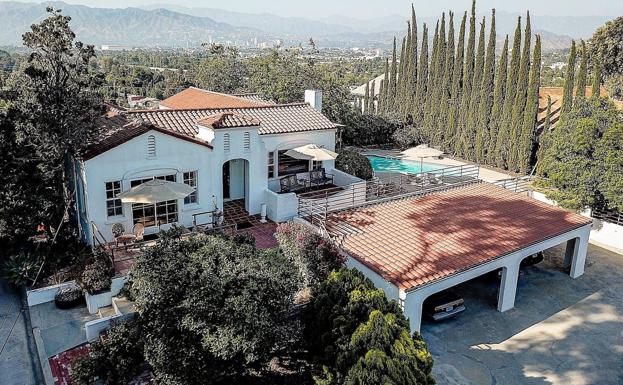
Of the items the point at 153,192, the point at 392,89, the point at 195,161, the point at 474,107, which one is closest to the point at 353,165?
the point at 195,161

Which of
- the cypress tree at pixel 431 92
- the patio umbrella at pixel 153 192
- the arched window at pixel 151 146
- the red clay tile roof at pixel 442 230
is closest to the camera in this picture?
the red clay tile roof at pixel 442 230

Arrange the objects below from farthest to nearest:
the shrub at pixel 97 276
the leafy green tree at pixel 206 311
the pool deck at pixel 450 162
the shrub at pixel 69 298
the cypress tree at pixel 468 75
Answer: the cypress tree at pixel 468 75 → the pool deck at pixel 450 162 → the shrub at pixel 69 298 → the shrub at pixel 97 276 → the leafy green tree at pixel 206 311

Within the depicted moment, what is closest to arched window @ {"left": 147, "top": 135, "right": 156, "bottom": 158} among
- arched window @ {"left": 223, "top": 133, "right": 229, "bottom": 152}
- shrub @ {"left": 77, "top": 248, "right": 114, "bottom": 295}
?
arched window @ {"left": 223, "top": 133, "right": 229, "bottom": 152}

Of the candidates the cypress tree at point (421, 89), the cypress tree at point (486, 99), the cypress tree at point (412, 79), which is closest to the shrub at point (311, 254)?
the cypress tree at point (486, 99)

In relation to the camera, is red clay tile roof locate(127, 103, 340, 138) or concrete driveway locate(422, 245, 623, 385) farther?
red clay tile roof locate(127, 103, 340, 138)

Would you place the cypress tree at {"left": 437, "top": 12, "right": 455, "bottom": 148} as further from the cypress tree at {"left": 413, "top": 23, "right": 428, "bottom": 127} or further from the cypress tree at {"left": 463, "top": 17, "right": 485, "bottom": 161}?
the cypress tree at {"left": 413, "top": 23, "right": 428, "bottom": 127}

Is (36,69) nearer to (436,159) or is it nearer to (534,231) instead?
(534,231)

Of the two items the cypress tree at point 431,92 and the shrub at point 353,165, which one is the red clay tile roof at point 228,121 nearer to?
the shrub at point 353,165
